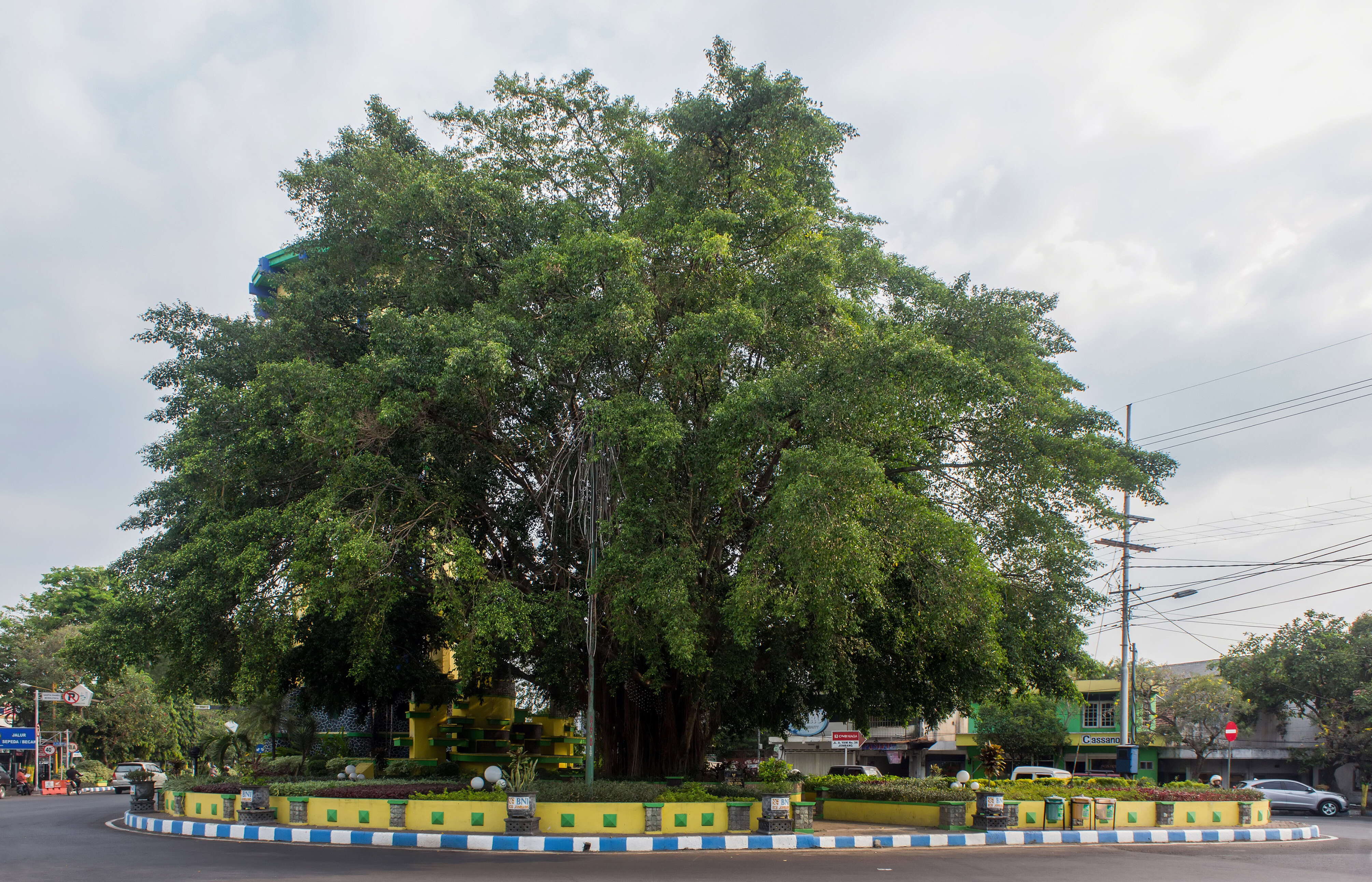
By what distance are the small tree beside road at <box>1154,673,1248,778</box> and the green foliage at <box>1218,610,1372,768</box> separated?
2.09ft

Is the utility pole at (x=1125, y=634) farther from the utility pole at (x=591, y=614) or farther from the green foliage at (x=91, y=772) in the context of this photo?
the green foliage at (x=91, y=772)

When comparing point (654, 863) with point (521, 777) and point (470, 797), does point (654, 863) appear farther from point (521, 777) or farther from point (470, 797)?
point (521, 777)

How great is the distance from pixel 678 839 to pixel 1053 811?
7.36m

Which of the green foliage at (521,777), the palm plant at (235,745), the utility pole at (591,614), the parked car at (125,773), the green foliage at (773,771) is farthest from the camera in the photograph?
the parked car at (125,773)

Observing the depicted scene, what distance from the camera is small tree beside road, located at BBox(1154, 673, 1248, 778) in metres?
39.2

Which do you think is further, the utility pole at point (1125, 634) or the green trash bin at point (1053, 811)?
the utility pole at point (1125, 634)

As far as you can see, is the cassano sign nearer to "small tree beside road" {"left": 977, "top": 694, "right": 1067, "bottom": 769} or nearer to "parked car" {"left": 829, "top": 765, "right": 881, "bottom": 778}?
"small tree beside road" {"left": 977, "top": 694, "right": 1067, "bottom": 769}

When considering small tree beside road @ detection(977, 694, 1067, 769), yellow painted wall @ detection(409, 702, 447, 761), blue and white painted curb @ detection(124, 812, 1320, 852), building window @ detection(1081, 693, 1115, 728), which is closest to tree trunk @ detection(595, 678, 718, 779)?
blue and white painted curb @ detection(124, 812, 1320, 852)

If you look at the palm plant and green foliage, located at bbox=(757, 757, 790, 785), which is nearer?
green foliage, located at bbox=(757, 757, 790, 785)

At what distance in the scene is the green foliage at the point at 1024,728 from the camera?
134 ft

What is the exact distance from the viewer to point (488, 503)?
67.9ft

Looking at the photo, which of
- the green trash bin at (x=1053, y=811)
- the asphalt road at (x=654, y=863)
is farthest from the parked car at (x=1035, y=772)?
the asphalt road at (x=654, y=863)

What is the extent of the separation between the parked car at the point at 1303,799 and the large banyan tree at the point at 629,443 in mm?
15218

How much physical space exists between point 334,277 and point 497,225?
174 inches
